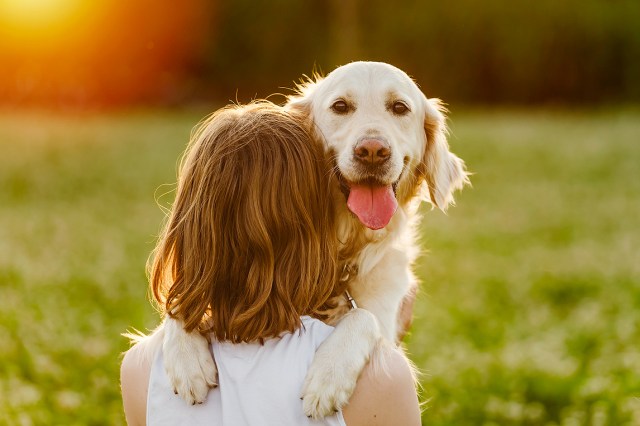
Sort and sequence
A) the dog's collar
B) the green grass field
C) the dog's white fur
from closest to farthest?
1. the dog's collar
2. the dog's white fur
3. the green grass field

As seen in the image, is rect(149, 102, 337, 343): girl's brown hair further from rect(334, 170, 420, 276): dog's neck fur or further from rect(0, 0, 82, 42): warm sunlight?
rect(0, 0, 82, 42): warm sunlight

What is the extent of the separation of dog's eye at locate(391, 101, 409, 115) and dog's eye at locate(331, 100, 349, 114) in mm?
207

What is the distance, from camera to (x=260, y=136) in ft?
8.30

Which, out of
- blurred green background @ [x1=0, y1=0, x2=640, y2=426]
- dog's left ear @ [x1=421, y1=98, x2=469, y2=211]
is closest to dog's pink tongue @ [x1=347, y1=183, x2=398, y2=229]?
dog's left ear @ [x1=421, y1=98, x2=469, y2=211]

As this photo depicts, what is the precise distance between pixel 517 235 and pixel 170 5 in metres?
28.9

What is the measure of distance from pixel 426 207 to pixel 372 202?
38.5 ft

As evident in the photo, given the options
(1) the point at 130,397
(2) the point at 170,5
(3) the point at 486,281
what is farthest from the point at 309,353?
(2) the point at 170,5

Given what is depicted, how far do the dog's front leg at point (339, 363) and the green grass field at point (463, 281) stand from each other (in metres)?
1.56

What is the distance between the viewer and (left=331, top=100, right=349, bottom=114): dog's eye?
3.59 metres

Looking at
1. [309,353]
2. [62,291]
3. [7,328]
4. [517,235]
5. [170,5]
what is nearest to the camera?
[309,353]

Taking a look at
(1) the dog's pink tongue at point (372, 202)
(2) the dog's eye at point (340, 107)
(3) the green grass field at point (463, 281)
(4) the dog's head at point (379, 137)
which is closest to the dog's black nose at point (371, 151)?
(4) the dog's head at point (379, 137)

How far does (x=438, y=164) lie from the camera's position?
392 cm

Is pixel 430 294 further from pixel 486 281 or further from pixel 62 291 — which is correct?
pixel 62 291

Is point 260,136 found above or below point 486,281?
above
